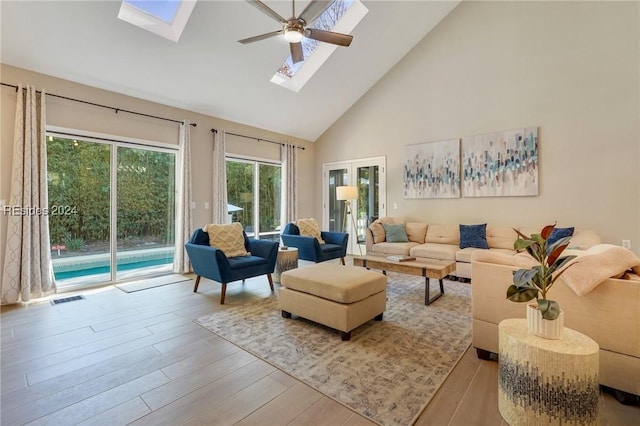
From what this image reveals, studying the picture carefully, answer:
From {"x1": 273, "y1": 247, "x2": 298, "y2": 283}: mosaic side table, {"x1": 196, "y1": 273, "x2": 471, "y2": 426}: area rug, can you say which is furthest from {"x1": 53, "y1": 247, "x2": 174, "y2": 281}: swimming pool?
{"x1": 196, "y1": 273, "x2": 471, "y2": 426}: area rug

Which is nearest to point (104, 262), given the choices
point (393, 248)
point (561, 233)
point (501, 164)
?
point (393, 248)

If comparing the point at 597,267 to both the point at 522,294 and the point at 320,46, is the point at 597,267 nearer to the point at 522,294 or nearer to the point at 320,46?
the point at 522,294

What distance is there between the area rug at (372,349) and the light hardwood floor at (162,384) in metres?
0.09

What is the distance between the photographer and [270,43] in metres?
4.42

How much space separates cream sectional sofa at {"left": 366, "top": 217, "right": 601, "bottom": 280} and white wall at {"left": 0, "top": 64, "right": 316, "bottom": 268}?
319cm

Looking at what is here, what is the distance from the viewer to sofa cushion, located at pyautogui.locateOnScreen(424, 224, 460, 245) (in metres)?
5.04

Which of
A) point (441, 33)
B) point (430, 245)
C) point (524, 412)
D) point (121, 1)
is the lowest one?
point (524, 412)

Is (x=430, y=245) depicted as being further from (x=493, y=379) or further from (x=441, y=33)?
(x=441, y=33)

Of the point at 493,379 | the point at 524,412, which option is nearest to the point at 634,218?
the point at 493,379

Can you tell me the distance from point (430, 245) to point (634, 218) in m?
2.64

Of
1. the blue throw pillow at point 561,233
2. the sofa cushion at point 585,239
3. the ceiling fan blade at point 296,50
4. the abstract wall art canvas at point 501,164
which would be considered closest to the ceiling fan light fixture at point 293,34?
the ceiling fan blade at point 296,50

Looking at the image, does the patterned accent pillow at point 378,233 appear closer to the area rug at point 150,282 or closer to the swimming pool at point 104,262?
the area rug at point 150,282

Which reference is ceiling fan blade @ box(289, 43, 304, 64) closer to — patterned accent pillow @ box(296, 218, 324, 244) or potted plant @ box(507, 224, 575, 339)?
patterned accent pillow @ box(296, 218, 324, 244)

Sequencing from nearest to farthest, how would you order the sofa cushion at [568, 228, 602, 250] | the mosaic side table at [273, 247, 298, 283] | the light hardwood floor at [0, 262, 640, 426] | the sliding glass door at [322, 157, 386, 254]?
1. the light hardwood floor at [0, 262, 640, 426]
2. the sofa cushion at [568, 228, 602, 250]
3. the mosaic side table at [273, 247, 298, 283]
4. the sliding glass door at [322, 157, 386, 254]
